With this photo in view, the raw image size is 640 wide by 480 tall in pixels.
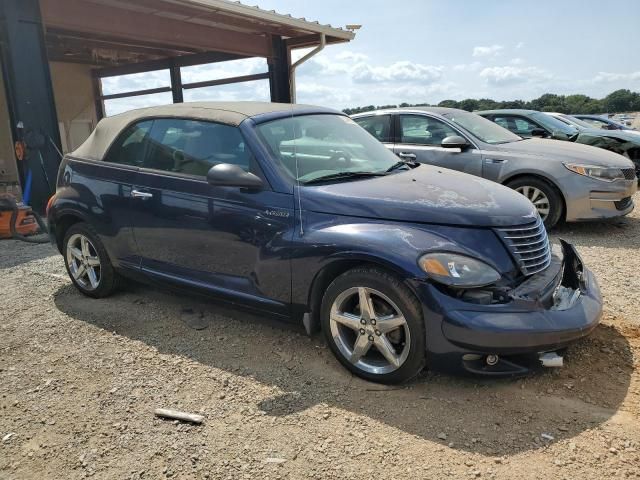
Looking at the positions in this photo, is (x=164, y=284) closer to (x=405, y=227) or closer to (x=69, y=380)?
(x=69, y=380)

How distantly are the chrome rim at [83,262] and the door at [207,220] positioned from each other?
0.75 meters

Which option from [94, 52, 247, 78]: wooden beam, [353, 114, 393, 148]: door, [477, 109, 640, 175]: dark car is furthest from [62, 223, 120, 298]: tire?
[94, 52, 247, 78]: wooden beam

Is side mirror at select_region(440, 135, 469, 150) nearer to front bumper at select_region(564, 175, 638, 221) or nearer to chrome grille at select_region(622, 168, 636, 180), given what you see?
front bumper at select_region(564, 175, 638, 221)

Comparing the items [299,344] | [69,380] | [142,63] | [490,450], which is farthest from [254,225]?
[142,63]

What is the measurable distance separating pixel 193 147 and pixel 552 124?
841cm

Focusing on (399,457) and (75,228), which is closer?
(399,457)

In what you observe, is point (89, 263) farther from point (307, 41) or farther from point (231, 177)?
point (307, 41)

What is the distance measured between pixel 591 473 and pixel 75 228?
4258mm

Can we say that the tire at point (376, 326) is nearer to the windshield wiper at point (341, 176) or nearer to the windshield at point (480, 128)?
the windshield wiper at point (341, 176)

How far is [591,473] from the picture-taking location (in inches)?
89.9

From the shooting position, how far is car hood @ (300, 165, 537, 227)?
3.01m

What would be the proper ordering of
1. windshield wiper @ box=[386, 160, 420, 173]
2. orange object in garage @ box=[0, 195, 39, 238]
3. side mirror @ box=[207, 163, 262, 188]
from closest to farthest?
side mirror @ box=[207, 163, 262, 188] < windshield wiper @ box=[386, 160, 420, 173] < orange object in garage @ box=[0, 195, 39, 238]

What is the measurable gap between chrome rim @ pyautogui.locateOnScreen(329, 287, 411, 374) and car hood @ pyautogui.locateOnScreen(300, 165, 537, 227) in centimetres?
51

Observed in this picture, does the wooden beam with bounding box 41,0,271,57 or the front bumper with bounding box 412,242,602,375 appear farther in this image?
the wooden beam with bounding box 41,0,271,57
